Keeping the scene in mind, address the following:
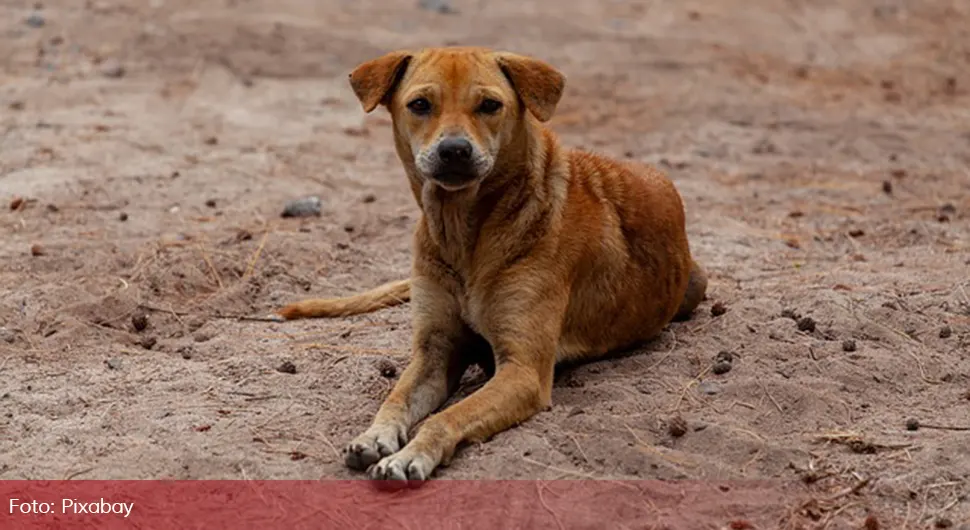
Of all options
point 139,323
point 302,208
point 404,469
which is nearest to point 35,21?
point 302,208

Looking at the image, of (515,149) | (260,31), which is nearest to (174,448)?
(515,149)

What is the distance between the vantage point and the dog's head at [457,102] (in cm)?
537

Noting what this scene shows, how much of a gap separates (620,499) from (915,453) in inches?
45.5

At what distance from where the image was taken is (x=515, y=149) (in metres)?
5.75

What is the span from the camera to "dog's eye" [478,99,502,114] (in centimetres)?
553

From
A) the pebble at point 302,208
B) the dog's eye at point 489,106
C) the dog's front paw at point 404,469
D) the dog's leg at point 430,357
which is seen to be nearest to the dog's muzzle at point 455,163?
the dog's eye at point 489,106

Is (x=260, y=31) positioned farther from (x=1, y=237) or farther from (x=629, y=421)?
(x=629, y=421)

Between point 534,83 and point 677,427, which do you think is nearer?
point 677,427

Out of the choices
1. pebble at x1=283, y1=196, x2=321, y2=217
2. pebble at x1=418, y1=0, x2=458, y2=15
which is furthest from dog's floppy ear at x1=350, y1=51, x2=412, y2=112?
pebble at x1=418, y1=0, x2=458, y2=15

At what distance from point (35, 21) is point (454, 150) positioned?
8748 millimetres

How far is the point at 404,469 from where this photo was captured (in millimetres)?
4801

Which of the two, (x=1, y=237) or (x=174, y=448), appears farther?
(x=1, y=237)

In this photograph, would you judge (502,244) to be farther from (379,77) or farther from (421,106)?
(379,77)

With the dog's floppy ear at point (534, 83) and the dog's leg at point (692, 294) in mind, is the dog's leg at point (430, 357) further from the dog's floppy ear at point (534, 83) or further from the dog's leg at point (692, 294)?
the dog's leg at point (692, 294)
